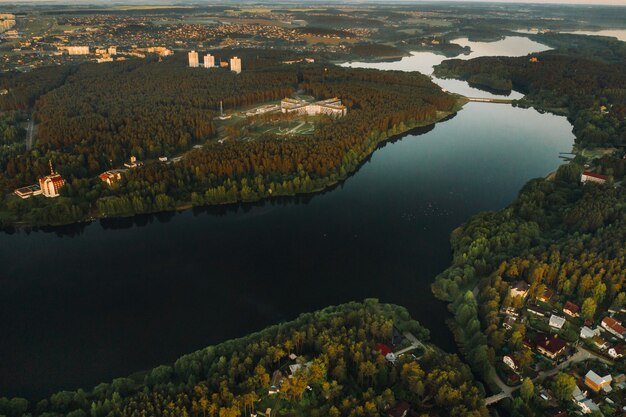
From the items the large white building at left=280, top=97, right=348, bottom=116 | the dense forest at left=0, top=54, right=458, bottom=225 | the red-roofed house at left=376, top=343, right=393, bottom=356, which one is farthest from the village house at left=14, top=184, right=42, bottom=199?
the large white building at left=280, top=97, right=348, bottom=116

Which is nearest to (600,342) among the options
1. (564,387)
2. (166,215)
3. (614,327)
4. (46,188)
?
(614,327)

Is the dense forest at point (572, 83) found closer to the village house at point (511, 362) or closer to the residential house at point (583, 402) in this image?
the village house at point (511, 362)

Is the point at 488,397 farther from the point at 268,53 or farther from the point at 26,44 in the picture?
the point at 26,44

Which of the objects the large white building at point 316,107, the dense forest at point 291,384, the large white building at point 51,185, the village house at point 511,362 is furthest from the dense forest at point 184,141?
the village house at point 511,362

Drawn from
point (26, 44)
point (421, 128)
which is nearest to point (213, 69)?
point (421, 128)

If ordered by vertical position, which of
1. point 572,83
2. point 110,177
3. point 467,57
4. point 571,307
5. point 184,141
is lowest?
point 571,307

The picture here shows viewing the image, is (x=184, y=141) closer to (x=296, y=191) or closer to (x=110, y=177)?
(x=110, y=177)

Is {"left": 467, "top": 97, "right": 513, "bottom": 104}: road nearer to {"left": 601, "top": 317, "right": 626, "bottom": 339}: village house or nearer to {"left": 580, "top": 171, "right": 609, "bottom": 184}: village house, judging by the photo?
{"left": 580, "top": 171, "right": 609, "bottom": 184}: village house
